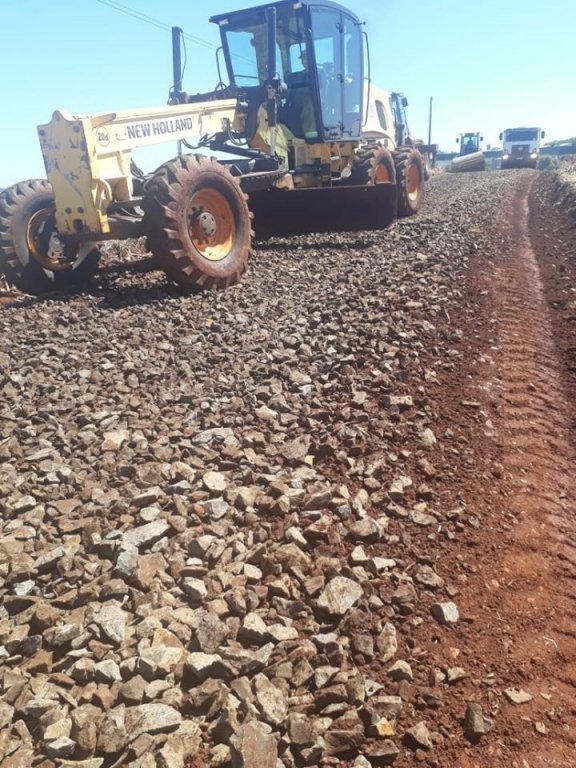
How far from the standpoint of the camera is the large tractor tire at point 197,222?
6.30 m

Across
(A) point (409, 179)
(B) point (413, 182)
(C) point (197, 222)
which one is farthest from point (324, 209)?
(B) point (413, 182)

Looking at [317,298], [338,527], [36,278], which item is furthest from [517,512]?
[36,278]

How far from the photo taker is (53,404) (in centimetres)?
411

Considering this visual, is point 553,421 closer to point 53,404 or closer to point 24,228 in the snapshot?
point 53,404

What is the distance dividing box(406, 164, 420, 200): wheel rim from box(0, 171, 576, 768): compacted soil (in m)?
8.87

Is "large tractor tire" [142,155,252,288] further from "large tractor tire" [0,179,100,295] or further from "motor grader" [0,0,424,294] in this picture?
"large tractor tire" [0,179,100,295]

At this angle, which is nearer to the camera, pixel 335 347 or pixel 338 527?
pixel 338 527

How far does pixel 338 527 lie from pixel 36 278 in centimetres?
553

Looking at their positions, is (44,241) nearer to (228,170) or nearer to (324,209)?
(228,170)

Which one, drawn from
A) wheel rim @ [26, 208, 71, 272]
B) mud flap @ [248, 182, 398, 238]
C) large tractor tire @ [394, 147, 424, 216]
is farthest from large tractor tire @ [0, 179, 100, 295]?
large tractor tire @ [394, 147, 424, 216]

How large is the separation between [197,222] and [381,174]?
6.19 meters

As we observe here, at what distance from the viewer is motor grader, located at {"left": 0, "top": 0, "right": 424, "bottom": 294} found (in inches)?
254

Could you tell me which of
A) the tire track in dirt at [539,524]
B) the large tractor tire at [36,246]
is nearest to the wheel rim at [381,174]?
the large tractor tire at [36,246]

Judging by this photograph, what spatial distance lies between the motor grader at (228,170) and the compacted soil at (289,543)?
158 cm
